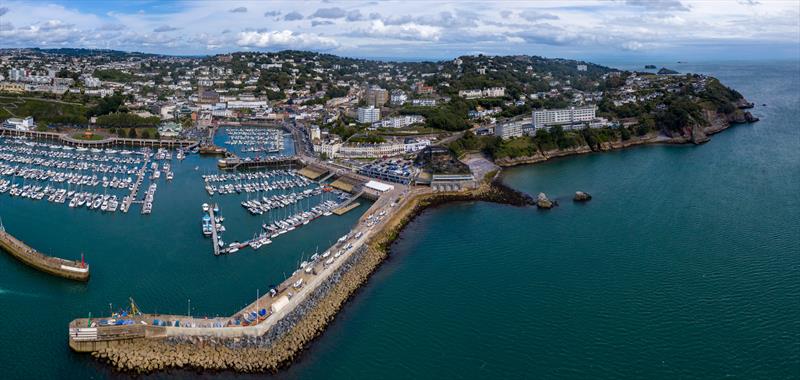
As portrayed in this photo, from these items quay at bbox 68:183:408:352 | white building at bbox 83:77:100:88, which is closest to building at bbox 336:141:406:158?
quay at bbox 68:183:408:352

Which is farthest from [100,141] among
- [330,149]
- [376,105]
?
[376,105]

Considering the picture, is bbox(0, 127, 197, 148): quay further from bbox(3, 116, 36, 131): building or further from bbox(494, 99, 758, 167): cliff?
bbox(494, 99, 758, 167): cliff

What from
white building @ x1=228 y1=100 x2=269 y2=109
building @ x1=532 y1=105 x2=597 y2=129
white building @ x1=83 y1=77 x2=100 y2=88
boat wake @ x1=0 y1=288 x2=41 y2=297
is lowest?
boat wake @ x1=0 y1=288 x2=41 y2=297

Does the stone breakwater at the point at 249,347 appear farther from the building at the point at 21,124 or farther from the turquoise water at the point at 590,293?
the building at the point at 21,124

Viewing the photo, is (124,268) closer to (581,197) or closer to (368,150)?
(368,150)

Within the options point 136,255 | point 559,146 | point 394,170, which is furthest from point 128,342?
point 559,146

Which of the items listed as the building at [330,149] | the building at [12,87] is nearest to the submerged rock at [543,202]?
the building at [330,149]

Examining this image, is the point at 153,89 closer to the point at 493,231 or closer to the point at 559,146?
the point at 559,146
